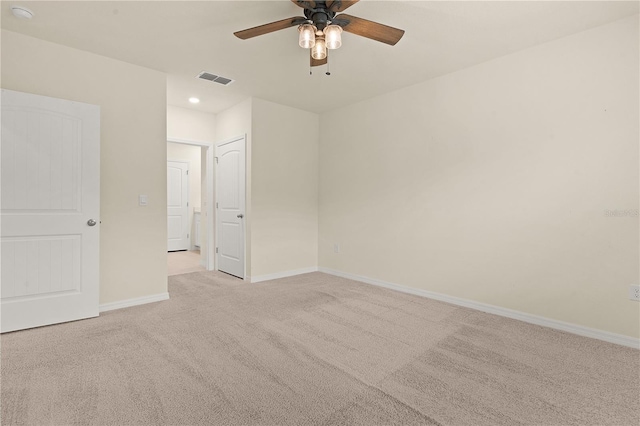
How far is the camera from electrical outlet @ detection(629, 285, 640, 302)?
2439 millimetres

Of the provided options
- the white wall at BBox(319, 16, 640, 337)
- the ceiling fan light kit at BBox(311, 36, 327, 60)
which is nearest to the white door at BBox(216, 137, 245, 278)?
the white wall at BBox(319, 16, 640, 337)

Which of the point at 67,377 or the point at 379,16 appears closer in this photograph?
the point at 67,377

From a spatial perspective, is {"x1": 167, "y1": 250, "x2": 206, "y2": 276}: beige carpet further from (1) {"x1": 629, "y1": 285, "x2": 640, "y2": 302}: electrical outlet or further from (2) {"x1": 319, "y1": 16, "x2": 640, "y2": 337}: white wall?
(1) {"x1": 629, "y1": 285, "x2": 640, "y2": 302}: electrical outlet

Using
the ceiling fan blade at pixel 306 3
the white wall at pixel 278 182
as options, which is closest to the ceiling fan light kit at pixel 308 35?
the ceiling fan blade at pixel 306 3

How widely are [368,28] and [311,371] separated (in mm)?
2321

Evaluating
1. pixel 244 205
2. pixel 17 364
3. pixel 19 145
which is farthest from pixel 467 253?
pixel 19 145

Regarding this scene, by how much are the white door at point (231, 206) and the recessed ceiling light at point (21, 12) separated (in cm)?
241

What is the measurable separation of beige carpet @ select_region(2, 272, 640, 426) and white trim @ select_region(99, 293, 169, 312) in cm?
16

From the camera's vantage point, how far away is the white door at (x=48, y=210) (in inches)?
104

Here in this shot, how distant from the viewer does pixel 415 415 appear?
1.63m

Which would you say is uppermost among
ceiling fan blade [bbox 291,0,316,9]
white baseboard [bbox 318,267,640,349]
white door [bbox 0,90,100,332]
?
ceiling fan blade [bbox 291,0,316,9]

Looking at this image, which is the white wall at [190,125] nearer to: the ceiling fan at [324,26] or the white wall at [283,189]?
the white wall at [283,189]

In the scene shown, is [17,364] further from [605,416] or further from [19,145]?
[605,416]

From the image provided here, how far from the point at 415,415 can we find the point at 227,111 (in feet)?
15.0
